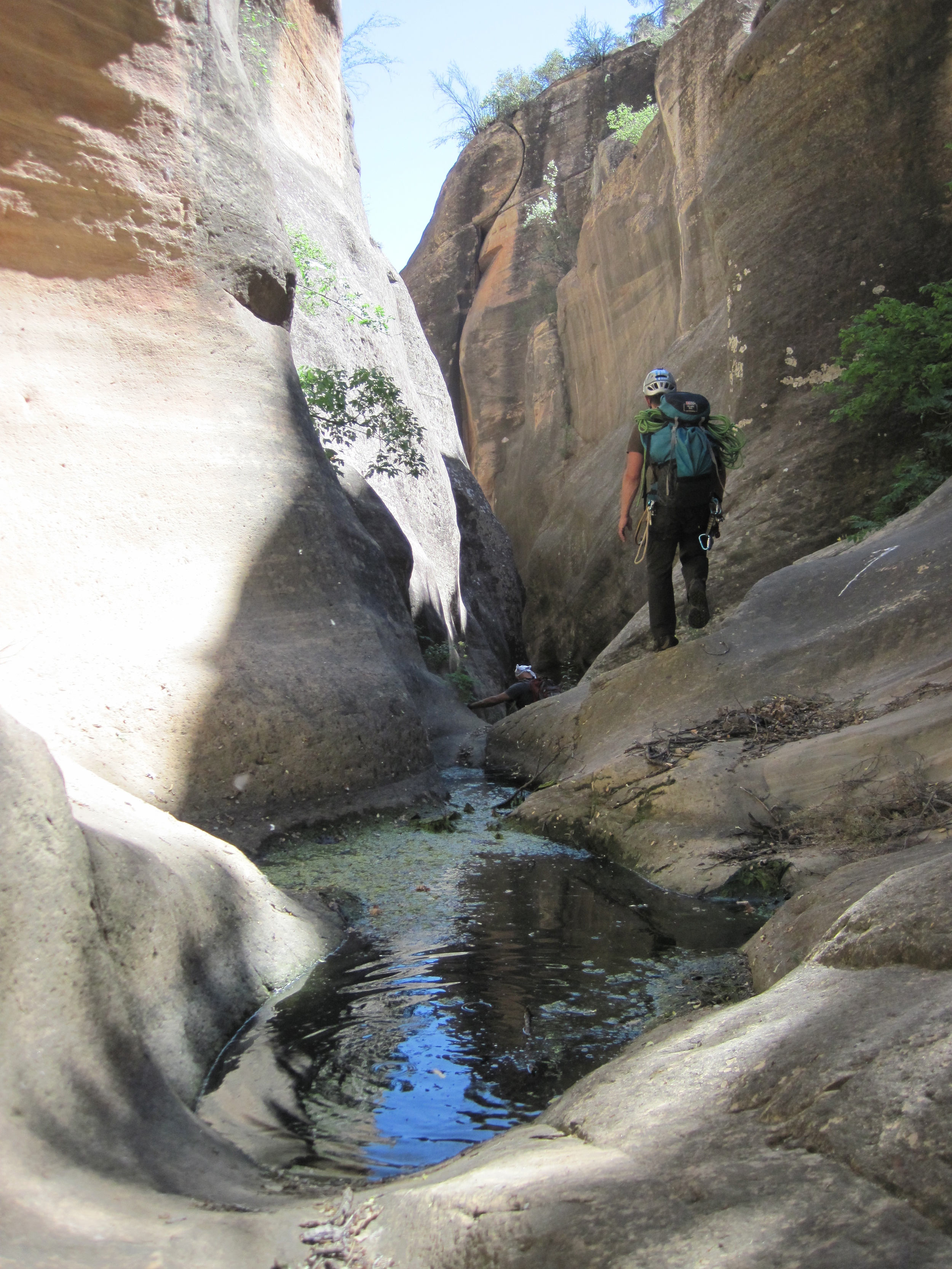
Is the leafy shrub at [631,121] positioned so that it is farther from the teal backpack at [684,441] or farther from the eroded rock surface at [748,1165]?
the eroded rock surface at [748,1165]

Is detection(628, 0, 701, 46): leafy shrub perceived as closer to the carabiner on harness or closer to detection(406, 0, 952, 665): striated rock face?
detection(406, 0, 952, 665): striated rock face

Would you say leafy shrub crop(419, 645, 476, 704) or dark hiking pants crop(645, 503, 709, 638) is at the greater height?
dark hiking pants crop(645, 503, 709, 638)

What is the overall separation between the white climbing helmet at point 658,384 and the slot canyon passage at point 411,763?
1.50m

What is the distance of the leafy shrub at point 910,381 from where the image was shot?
7.05 metres

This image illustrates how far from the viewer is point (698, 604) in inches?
252

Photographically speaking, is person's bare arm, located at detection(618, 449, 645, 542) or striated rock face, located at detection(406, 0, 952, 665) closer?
person's bare arm, located at detection(618, 449, 645, 542)

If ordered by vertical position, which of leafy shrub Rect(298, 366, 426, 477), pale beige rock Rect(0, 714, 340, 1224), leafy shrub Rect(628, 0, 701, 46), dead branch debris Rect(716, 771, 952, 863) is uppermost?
leafy shrub Rect(628, 0, 701, 46)

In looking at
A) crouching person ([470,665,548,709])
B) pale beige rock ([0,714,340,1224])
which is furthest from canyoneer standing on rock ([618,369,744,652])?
crouching person ([470,665,548,709])

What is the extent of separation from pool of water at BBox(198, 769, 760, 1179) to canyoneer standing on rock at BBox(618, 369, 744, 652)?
2180 millimetres

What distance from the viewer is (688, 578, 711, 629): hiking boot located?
639 centimetres

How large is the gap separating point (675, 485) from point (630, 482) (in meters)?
0.36

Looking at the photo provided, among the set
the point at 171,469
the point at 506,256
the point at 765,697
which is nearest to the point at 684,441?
the point at 765,697

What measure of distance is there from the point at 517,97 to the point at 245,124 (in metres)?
23.2

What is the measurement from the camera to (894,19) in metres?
8.43
